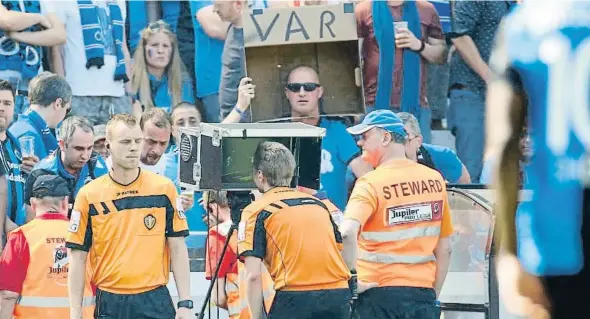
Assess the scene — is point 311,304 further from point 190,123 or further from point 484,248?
point 190,123

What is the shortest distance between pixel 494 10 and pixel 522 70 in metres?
7.55

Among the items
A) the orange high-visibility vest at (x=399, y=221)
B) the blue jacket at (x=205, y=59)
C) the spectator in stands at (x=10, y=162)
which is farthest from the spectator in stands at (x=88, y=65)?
the orange high-visibility vest at (x=399, y=221)

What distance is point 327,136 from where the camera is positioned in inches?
391

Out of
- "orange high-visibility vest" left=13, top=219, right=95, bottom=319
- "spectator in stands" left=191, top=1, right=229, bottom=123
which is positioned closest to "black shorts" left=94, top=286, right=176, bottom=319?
"orange high-visibility vest" left=13, top=219, right=95, bottom=319

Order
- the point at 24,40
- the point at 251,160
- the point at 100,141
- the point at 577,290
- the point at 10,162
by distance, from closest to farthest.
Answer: the point at 577,290, the point at 251,160, the point at 10,162, the point at 100,141, the point at 24,40

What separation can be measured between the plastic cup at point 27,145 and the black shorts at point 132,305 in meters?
2.26

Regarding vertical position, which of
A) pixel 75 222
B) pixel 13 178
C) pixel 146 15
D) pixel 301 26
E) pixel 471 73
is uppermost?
pixel 146 15

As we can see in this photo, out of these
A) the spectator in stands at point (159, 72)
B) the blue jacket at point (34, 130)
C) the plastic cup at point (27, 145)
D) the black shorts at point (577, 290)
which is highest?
the spectator in stands at point (159, 72)

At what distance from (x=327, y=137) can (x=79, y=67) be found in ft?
7.12

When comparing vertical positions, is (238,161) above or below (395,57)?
below

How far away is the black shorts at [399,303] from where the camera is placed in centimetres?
758

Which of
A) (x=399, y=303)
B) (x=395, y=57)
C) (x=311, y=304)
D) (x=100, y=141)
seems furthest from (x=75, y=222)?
(x=395, y=57)

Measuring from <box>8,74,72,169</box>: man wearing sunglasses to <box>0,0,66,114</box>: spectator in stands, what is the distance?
68cm

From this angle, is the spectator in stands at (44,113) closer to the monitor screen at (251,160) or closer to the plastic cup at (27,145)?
the plastic cup at (27,145)
